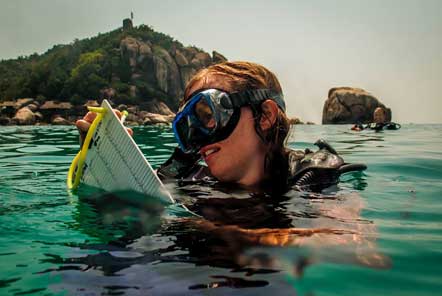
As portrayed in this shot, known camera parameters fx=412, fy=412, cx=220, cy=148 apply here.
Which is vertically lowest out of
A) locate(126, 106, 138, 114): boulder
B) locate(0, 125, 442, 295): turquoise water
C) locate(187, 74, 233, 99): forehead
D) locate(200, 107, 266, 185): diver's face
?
locate(0, 125, 442, 295): turquoise water

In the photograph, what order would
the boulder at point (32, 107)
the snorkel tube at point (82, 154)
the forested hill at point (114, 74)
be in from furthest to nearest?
1. the forested hill at point (114, 74)
2. the boulder at point (32, 107)
3. the snorkel tube at point (82, 154)

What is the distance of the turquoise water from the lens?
176cm

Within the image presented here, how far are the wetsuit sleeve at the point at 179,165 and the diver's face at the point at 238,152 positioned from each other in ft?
3.70

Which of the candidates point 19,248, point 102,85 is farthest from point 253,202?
point 102,85

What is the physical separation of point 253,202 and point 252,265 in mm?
1192

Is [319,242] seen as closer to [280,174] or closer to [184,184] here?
[280,174]

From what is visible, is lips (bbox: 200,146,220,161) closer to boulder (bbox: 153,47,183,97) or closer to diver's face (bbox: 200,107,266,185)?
diver's face (bbox: 200,107,266,185)

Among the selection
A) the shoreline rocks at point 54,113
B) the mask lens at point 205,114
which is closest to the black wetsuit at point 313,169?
the mask lens at point 205,114

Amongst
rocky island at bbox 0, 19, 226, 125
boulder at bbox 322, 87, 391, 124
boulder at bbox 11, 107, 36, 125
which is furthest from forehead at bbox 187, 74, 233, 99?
boulder at bbox 322, 87, 391, 124

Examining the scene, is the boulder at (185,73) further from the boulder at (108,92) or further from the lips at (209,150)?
the lips at (209,150)

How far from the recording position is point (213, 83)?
3471 millimetres

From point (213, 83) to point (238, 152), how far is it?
24.4 inches

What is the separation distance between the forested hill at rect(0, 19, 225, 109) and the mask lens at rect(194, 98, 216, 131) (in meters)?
60.2

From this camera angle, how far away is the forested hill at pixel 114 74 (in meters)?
62.0
